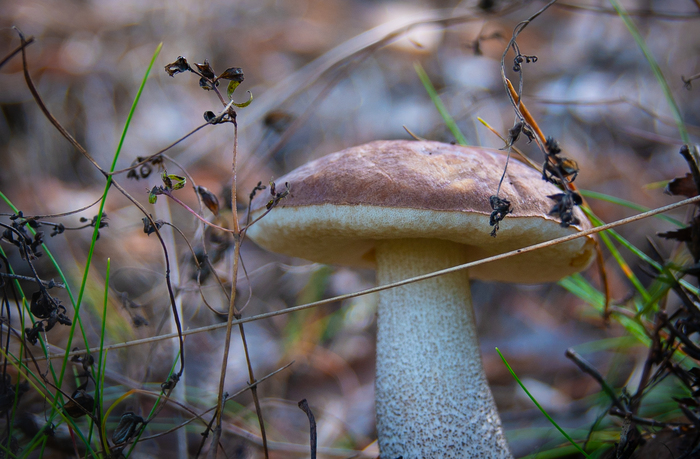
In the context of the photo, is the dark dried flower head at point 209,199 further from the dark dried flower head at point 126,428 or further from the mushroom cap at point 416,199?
the dark dried flower head at point 126,428

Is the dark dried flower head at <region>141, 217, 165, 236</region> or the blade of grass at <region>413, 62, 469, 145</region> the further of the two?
the blade of grass at <region>413, 62, 469, 145</region>

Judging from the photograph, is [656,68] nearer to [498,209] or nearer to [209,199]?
[498,209]

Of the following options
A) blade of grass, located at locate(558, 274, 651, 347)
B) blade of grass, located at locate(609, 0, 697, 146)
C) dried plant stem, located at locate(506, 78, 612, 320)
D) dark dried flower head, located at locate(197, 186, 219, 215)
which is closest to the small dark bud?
dark dried flower head, located at locate(197, 186, 219, 215)

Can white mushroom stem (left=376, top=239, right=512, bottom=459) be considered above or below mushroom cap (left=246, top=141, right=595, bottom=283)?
below

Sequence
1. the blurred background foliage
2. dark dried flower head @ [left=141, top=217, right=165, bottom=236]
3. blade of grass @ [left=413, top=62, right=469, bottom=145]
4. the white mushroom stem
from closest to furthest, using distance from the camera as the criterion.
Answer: dark dried flower head @ [left=141, top=217, right=165, bottom=236] → the white mushroom stem → blade of grass @ [left=413, top=62, right=469, bottom=145] → the blurred background foliage

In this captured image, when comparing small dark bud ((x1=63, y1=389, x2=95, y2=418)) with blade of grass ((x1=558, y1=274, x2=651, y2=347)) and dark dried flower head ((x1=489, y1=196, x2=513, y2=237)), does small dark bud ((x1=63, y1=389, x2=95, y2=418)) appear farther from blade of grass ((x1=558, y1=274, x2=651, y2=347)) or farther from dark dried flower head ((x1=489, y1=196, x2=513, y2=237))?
blade of grass ((x1=558, y1=274, x2=651, y2=347))

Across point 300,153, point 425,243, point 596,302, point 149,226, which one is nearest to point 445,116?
point 425,243

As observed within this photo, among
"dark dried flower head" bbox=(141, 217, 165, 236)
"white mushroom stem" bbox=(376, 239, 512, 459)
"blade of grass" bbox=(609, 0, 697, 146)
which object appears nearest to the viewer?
"dark dried flower head" bbox=(141, 217, 165, 236)
